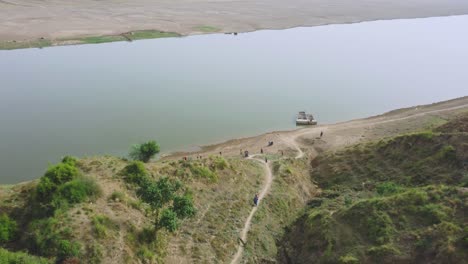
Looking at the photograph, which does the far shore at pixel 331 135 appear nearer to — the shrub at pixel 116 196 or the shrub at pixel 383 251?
the shrub at pixel 116 196

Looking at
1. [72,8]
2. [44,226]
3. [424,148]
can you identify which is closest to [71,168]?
[44,226]

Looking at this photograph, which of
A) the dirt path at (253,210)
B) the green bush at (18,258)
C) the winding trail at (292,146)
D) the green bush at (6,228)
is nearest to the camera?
the green bush at (18,258)

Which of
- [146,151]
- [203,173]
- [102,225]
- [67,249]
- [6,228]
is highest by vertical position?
[146,151]

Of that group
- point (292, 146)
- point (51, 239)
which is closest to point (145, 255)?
point (51, 239)

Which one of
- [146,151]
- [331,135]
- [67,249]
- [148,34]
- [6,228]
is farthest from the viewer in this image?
[148,34]

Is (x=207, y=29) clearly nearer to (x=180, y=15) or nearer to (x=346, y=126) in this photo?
(x=180, y=15)

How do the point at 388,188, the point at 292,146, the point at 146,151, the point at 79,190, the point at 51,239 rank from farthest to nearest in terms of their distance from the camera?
the point at 292,146, the point at 146,151, the point at 388,188, the point at 79,190, the point at 51,239

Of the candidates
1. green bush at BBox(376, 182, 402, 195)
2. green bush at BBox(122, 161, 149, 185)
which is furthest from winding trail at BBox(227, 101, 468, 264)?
green bush at BBox(376, 182, 402, 195)

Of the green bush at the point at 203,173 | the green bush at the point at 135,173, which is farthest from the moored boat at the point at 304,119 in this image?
the green bush at the point at 135,173
